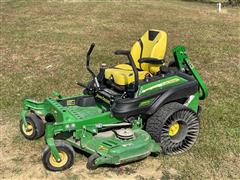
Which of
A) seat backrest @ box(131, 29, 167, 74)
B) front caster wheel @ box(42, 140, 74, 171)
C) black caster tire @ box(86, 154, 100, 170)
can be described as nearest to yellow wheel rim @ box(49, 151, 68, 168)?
front caster wheel @ box(42, 140, 74, 171)

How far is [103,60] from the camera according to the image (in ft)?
36.9

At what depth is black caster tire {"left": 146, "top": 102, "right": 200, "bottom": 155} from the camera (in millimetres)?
5527

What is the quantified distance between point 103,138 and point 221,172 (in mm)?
1772

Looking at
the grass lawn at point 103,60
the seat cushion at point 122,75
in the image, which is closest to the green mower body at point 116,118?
the seat cushion at point 122,75

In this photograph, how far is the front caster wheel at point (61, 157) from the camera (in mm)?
5164

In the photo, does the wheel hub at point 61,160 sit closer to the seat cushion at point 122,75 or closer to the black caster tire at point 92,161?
the black caster tire at point 92,161

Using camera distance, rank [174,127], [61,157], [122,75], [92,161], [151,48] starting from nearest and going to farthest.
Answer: [92,161], [61,157], [174,127], [122,75], [151,48]

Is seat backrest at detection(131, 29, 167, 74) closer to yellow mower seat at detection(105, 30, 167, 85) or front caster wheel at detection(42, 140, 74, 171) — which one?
yellow mower seat at detection(105, 30, 167, 85)

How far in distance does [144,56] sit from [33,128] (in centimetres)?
222

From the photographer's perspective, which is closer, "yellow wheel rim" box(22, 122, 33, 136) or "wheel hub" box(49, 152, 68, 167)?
"wheel hub" box(49, 152, 68, 167)

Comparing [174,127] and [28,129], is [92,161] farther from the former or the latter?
[28,129]

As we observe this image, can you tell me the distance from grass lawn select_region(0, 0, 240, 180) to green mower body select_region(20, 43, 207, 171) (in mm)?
307

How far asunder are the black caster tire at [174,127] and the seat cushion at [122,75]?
709 millimetres

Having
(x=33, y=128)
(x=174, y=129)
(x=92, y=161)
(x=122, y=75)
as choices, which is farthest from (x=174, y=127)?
(x=33, y=128)
